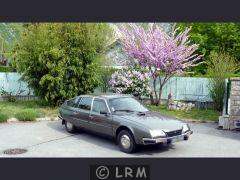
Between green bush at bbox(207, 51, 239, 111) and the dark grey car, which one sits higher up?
green bush at bbox(207, 51, 239, 111)

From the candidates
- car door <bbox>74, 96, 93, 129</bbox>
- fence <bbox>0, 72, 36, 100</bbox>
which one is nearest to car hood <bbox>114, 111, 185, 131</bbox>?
car door <bbox>74, 96, 93, 129</bbox>

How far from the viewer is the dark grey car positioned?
32.3ft

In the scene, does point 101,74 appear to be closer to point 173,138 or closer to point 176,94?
point 176,94

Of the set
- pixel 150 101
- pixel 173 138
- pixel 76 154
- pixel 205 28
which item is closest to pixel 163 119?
pixel 173 138

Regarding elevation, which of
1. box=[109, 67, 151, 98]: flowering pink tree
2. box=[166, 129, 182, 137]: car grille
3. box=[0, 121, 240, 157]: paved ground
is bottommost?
box=[0, 121, 240, 157]: paved ground

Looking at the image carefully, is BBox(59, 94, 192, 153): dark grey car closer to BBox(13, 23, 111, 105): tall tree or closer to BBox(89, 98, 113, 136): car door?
BBox(89, 98, 113, 136): car door

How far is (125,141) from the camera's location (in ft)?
33.7

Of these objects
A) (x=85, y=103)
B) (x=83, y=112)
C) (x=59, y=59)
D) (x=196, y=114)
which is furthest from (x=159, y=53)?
(x=83, y=112)

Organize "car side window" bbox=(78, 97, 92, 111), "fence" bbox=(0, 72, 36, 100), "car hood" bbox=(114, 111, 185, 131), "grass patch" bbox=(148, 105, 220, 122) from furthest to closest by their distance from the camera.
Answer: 1. "fence" bbox=(0, 72, 36, 100)
2. "grass patch" bbox=(148, 105, 220, 122)
3. "car side window" bbox=(78, 97, 92, 111)
4. "car hood" bbox=(114, 111, 185, 131)

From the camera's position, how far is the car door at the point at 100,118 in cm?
1092

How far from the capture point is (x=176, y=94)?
19.5 m

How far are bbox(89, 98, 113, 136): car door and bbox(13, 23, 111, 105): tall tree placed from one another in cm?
600

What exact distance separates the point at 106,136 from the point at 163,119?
183 cm

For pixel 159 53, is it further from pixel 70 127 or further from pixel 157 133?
pixel 157 133
